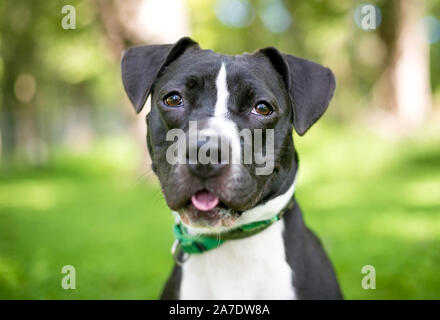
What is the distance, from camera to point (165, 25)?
386 inches

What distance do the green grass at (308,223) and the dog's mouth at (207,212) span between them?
1164 mm

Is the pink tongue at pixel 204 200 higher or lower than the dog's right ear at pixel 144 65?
lower

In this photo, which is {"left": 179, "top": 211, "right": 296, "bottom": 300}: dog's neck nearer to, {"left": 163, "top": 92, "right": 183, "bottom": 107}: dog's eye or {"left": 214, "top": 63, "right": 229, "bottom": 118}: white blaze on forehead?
{"left": 214, "top": 63, "right": 229, "bottom": 118}: white blaze on forehead

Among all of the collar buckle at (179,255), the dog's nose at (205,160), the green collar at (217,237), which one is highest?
the dog's nose at (205,160)

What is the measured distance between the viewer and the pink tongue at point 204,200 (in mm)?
2527

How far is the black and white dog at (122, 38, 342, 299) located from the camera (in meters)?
2.62

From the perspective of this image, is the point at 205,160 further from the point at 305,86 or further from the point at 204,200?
the point at 305,86

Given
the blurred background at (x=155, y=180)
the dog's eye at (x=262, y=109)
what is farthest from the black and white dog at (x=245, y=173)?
the blurred background at (x=155, y=180)

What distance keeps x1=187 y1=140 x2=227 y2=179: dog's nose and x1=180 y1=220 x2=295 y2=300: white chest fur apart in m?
0.65

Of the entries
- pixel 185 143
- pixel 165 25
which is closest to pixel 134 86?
pixel 185 143

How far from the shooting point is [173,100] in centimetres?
289

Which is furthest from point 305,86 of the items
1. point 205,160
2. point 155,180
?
point 155,180

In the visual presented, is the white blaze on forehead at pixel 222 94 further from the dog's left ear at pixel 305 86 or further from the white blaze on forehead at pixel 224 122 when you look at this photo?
the dog's left ear at pixel 305 86

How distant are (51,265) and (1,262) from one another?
1.73 ft
